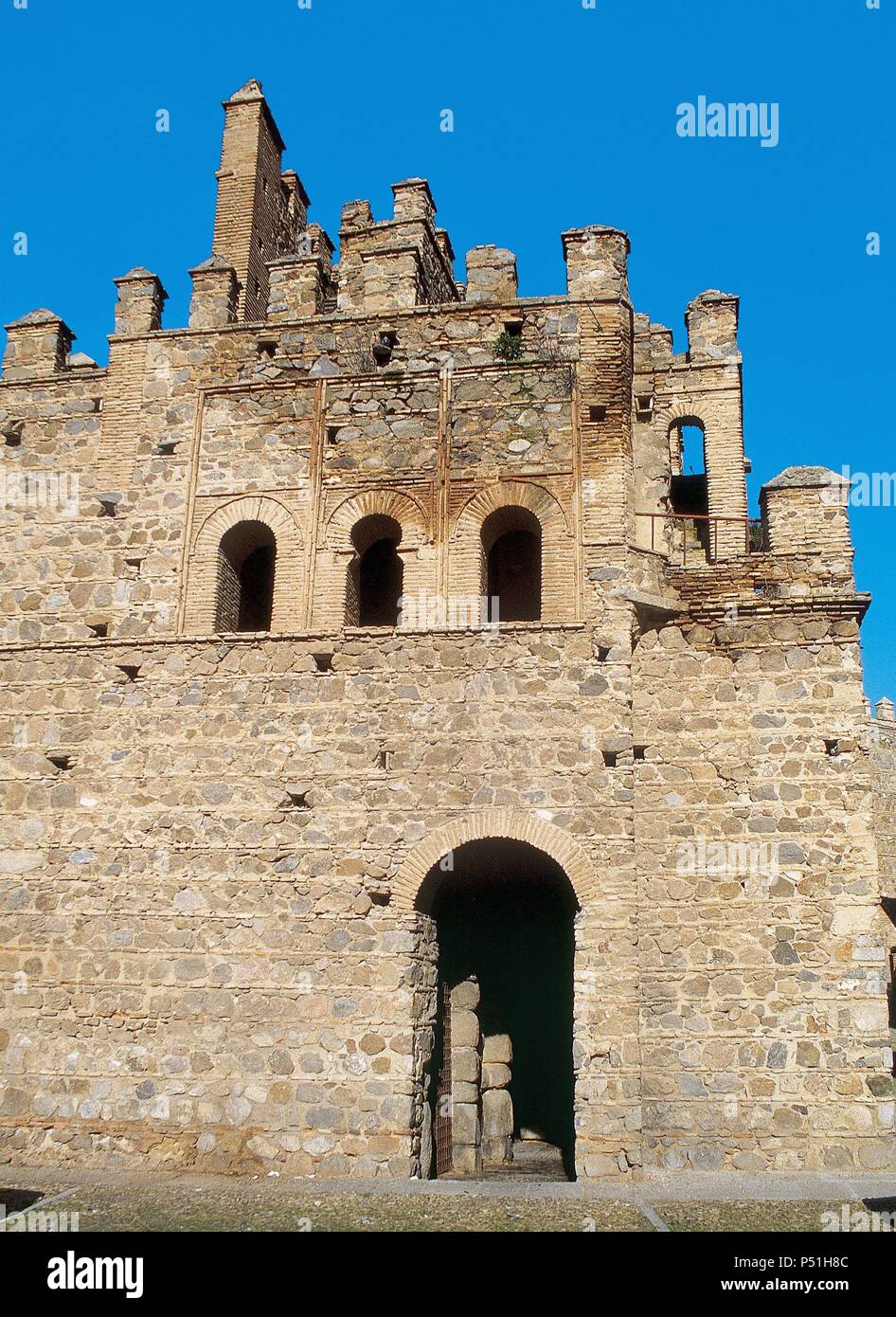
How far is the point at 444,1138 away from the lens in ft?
33.4

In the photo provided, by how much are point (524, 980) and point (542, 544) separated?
17.0 ft

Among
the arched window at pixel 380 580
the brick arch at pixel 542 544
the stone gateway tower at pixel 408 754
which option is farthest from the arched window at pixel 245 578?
the brick arch at pixel 542 544

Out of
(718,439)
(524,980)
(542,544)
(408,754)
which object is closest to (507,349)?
(542,544)

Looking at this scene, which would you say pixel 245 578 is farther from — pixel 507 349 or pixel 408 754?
pixel 507 349

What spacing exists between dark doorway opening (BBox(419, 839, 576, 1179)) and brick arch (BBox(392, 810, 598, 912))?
189 cm

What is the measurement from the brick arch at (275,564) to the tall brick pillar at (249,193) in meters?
3.11

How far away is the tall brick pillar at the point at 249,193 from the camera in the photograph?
43.1 ft

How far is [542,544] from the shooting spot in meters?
10.2

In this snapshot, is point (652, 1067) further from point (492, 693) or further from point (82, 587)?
point (82, 587)

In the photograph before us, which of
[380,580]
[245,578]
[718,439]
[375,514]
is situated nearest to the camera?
[375,514]

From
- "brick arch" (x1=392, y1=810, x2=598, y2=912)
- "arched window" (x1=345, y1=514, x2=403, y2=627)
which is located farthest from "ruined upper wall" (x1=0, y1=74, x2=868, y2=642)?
"brick arch" (x1=392, y1=810, x2=598, y2=912)

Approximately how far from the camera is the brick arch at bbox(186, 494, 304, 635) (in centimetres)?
1046

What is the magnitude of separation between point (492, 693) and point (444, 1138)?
432cm
